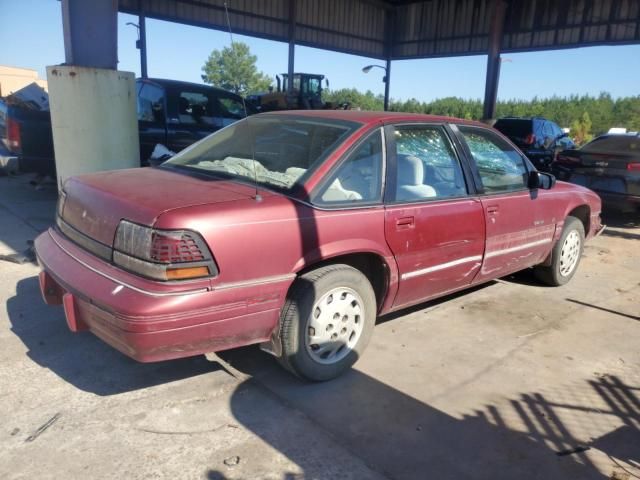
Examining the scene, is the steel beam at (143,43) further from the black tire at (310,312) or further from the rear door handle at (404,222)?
the black tire at (310,312)

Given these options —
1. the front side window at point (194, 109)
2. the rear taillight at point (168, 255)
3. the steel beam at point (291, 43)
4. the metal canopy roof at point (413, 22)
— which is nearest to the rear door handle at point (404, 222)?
the rear taillight at point (168, 255)

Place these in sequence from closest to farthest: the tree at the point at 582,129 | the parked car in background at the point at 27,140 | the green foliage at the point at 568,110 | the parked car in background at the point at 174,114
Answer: the parked car in background at the point at 27,140, the parked car in background at the point at 174,114, the tree at the point at 582,129, the green foliage at the point at 568,110

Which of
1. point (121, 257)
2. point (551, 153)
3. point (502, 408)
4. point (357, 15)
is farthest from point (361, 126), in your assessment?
point (357, 15)

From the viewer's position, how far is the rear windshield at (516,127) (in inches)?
524

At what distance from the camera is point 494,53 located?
60.3 feet

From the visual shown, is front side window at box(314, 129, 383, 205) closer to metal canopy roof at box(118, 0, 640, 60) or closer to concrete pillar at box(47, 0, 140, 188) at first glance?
concrete pillar at box(47, 0, 140, 188)

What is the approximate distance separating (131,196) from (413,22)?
21.8 metres

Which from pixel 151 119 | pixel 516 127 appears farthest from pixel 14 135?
pixel 516 127

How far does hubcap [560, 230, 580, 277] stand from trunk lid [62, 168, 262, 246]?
3.51m

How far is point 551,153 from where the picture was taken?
1343 cm

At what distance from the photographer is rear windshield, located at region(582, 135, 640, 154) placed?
26.2ft

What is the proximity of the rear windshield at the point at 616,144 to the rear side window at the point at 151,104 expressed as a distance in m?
6.60

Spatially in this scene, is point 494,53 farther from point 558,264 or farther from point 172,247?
point 172,247

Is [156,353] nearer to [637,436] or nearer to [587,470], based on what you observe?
[587,470]
